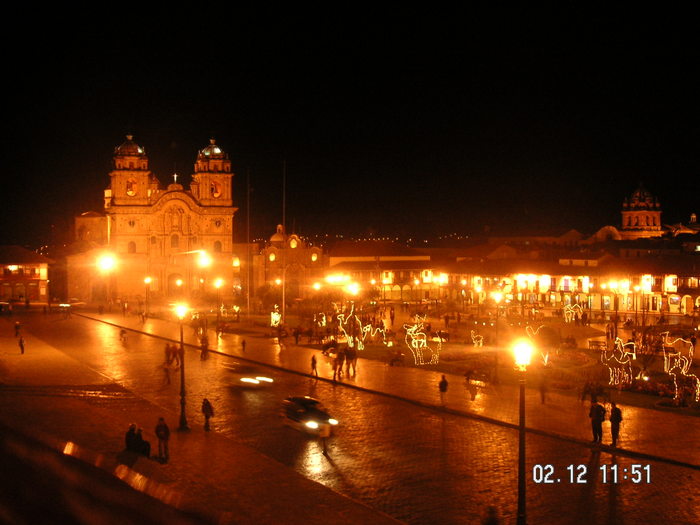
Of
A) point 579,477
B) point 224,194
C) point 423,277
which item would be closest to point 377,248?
point 423,277

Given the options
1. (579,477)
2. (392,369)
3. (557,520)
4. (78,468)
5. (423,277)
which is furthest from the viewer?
(423,277)

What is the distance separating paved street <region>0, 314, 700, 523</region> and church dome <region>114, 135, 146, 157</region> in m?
34.7

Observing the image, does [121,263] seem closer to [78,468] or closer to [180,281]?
[180,281]

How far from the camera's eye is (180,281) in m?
59.4

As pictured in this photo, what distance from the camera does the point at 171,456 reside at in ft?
48.7

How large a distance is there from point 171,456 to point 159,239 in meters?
46.2

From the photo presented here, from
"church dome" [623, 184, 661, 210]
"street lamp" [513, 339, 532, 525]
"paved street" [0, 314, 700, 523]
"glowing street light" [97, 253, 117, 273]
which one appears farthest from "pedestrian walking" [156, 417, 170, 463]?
"church dome" [623, 184, 661, 210]

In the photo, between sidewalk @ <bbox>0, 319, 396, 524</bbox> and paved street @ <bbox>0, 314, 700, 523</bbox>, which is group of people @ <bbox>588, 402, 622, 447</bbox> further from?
sidewalk @ <bbox>0, 319, 396, 524</bbox>

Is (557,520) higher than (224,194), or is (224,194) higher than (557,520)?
(224,194)

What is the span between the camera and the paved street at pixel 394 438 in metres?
12.3

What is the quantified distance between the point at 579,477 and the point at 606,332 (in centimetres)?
2396

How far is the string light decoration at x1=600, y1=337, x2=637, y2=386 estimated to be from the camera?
2284cm

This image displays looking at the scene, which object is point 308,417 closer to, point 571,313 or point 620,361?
point 620,361

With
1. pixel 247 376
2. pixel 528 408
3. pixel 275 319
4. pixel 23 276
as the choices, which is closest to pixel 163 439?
pixel 528 408
